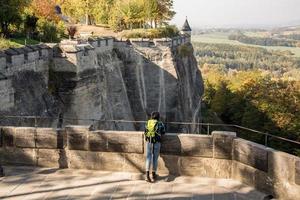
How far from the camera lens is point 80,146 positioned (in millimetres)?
10578

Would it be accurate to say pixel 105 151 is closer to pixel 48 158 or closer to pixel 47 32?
pixel 48 158

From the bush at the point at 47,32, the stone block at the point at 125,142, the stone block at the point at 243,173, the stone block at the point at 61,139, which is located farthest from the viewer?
the bush at the point at 47,32

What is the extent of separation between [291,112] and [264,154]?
141 ft

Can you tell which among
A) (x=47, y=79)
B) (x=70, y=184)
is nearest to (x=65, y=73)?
(x=47, y=79)

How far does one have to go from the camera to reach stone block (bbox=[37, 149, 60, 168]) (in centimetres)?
1072

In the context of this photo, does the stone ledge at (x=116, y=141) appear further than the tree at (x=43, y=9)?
No

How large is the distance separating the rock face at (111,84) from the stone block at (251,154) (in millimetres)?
4509

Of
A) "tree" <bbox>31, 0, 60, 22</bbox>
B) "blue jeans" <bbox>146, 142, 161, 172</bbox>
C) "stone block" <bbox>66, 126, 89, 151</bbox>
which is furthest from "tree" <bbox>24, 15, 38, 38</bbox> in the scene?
"blue jeans" <bbox>146, 142, 161, 172</bbox>

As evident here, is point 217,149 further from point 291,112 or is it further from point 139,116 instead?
point 291,112

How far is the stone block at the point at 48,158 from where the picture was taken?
1072 centimetres

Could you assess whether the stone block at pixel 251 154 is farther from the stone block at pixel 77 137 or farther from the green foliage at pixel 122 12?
the green foliage at pixel 122 12

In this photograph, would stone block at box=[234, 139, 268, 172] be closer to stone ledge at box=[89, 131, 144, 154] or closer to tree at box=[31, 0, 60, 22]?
stone ledge at box=[89, 131, 144, 154]

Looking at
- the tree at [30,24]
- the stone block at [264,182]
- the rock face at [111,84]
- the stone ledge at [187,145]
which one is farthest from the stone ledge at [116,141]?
the tree at [30,24]

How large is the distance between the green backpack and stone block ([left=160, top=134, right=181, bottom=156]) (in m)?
0.46
